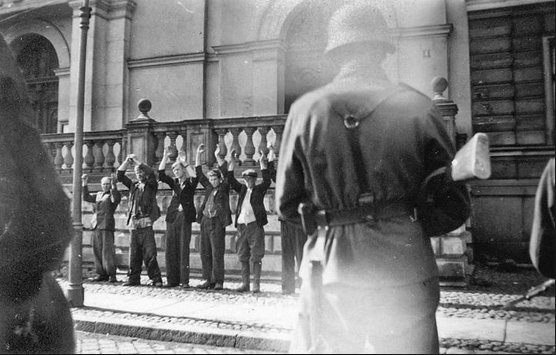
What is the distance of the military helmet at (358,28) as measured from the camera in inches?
106

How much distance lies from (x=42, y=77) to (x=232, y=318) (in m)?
12.2

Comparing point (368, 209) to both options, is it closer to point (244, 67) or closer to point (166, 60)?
point (244, 67)

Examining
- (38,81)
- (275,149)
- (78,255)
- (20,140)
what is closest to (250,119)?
(275,149)

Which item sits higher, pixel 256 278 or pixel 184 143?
pixel 184 143

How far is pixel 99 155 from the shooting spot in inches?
450

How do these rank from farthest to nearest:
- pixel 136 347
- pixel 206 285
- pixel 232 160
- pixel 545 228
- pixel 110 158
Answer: pixel 110 158 → pixel 232 160 → pixel 206 285 → pixel 136 347 → pixel 545 228

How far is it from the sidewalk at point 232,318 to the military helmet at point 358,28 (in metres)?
1.87

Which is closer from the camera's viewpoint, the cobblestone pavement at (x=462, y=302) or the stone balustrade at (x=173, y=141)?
the cobblestone pavement at (x=462, y=302)

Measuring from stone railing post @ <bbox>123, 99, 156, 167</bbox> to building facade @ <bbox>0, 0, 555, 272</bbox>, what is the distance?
0.02 metres

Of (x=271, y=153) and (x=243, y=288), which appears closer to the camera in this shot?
(x=243, y=288)

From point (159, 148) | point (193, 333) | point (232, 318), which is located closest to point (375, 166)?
point (193, 333)

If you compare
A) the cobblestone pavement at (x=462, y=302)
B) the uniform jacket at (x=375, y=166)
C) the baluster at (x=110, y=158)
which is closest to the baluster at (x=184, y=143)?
the baluster at (x=110, y=158)

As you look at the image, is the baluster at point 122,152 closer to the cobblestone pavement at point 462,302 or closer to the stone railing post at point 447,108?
the cobblestone pavement at point 462,302

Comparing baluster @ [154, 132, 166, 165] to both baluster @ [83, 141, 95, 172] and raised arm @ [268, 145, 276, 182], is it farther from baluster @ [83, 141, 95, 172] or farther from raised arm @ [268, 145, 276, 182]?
raised arm @ [268, 145, 276, 182]
